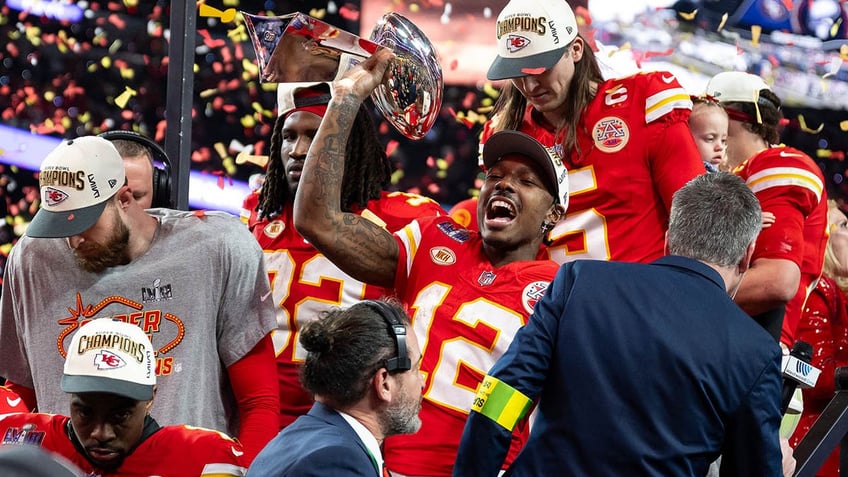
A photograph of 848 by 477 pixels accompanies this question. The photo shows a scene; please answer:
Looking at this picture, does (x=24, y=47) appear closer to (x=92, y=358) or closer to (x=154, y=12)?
(x=154, y=12)

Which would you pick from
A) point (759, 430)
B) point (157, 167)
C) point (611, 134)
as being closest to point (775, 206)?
point (611, 134)

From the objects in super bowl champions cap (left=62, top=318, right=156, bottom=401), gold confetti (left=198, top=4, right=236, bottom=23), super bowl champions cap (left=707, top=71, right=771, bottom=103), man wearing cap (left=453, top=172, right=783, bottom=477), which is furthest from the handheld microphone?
gold confetti (left=198, top=4, right=236, bottom=23)

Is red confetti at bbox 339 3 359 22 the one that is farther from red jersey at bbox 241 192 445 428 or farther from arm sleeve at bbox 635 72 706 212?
arm sleeve at bbox 635 72 706 212

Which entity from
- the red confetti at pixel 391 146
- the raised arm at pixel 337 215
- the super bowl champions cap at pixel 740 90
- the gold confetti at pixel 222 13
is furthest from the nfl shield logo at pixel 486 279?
the red confetti at pixel 391 146

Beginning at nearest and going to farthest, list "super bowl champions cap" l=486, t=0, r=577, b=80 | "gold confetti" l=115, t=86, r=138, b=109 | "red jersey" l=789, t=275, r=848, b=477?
"super bowl champions cap" l=486, t=0, r=577, b=80
"red jersey" l=789, t=275, r=848, b=477
"gold confetti" l=115, t=86, r=138, b=109

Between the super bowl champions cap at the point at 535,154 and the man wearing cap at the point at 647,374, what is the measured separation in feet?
1.97

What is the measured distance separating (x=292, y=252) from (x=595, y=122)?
2.90 feet

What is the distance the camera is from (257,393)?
285cm

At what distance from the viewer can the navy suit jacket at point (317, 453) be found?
6.43 feet

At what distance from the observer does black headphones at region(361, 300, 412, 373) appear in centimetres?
221

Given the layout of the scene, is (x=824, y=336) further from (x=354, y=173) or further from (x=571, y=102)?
(x=354, y=173)

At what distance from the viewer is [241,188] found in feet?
18.0

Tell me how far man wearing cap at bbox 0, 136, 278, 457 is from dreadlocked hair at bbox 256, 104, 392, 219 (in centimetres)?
46

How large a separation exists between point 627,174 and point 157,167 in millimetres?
1313
